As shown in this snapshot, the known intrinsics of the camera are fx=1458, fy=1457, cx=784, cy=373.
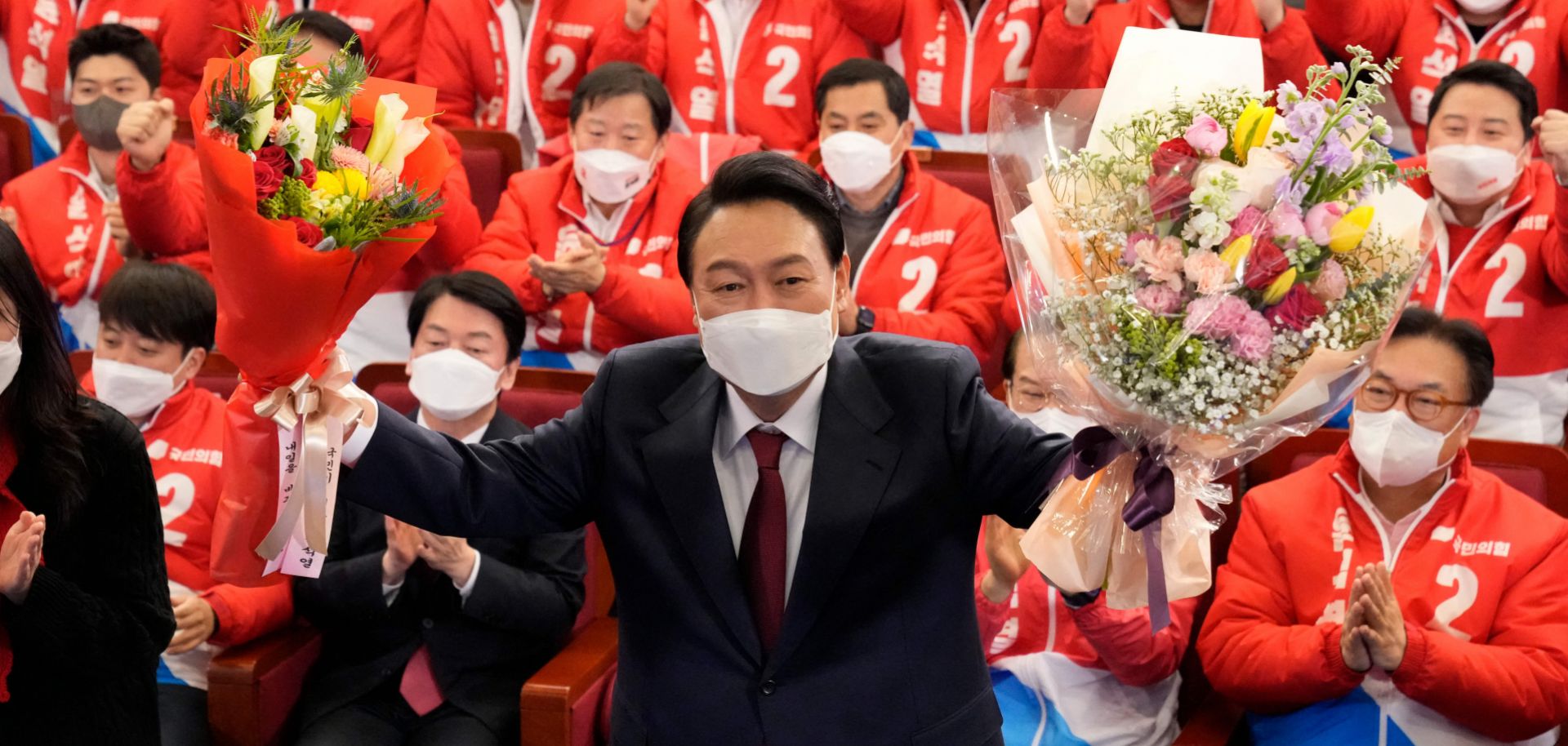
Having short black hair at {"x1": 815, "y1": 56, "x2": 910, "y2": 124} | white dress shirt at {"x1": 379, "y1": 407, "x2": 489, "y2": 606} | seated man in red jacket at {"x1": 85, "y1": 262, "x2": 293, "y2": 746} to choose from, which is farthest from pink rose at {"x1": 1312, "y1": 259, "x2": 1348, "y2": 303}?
short black hair at {"x1": 815, "y1": 56, "x2": 910, "y2": 124}

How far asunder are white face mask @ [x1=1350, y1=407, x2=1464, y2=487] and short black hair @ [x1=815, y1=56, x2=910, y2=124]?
1792mm

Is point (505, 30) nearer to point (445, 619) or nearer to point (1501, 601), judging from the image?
point (445, 619)

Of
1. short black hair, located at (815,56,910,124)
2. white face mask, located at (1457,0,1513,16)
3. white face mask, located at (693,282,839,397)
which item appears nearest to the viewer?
white face mask, located at (693,282,839,397)

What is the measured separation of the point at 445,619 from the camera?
296 cm

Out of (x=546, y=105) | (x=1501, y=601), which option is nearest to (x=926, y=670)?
(x=1501, y=601)

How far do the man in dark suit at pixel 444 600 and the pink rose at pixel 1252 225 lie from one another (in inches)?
66.9

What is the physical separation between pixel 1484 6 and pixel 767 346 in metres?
3.52

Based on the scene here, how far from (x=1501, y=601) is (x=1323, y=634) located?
37 cm

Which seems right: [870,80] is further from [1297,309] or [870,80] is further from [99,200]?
[1297,309]

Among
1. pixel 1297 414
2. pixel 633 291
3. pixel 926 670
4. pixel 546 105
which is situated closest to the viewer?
pixel 1297 414

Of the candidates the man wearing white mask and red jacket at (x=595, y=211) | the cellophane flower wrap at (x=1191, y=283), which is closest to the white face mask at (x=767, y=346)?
the cellophane flower wrap at (x=1191, y=283)

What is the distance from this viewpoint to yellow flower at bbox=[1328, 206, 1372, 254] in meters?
1.54

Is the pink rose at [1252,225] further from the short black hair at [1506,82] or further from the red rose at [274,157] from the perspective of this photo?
the short black hair at [1506,82]

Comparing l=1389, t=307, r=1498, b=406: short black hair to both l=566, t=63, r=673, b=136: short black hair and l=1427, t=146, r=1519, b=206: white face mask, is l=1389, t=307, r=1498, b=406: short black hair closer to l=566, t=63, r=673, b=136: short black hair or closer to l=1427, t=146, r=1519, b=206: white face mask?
l=1427, t=146, r=1519, b=206: white face mask
